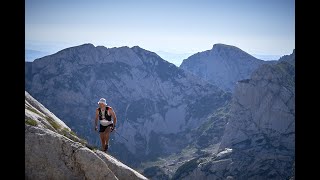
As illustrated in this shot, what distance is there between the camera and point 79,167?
15844 millimetres

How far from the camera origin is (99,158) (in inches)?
648
